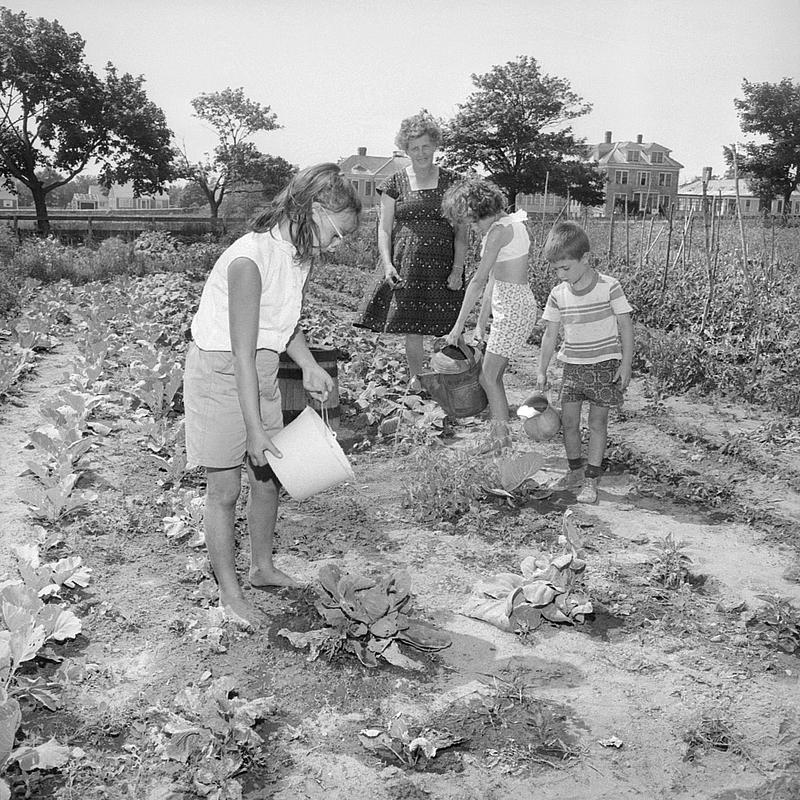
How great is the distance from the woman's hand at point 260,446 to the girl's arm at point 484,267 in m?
1.93

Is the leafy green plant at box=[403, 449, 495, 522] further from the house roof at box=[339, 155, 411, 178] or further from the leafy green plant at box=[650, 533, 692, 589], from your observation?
the house roof at box=[339, 155, 411, 178]

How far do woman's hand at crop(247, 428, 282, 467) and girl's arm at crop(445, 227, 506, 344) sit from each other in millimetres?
1929

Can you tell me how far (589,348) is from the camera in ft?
12.9

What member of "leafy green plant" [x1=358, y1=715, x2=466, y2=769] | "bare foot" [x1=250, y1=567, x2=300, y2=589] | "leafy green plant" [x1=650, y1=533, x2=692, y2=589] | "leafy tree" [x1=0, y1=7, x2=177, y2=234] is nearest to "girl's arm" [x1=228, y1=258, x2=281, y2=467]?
"bare foot" [x1=250, y1=567, x2=300, y2=589]

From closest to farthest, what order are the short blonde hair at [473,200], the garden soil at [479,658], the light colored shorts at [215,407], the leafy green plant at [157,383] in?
the garden soil at [479,658] < the light colored shorts at [215,407] < the short blonde hair at [473,200] < the leafy green plant at [157,383]

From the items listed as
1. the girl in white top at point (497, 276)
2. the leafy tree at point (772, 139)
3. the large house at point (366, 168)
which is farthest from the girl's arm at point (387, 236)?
the large house at point (366, 168)

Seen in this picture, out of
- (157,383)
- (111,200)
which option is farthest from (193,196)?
(111,200)

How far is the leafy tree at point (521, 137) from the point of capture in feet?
147

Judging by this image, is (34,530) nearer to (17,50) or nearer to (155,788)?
(155,788)

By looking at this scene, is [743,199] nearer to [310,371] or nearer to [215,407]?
[310,371]

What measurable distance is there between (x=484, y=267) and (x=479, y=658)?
7.34 ft

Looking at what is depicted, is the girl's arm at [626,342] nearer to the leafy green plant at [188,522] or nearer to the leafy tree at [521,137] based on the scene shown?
the leafy green plant at [188,522]

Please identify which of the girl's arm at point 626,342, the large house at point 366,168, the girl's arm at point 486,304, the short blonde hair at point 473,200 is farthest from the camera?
the large house at point 366,168

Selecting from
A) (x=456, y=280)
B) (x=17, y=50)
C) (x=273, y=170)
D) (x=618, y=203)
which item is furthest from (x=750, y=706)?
(x=618, y=203)
